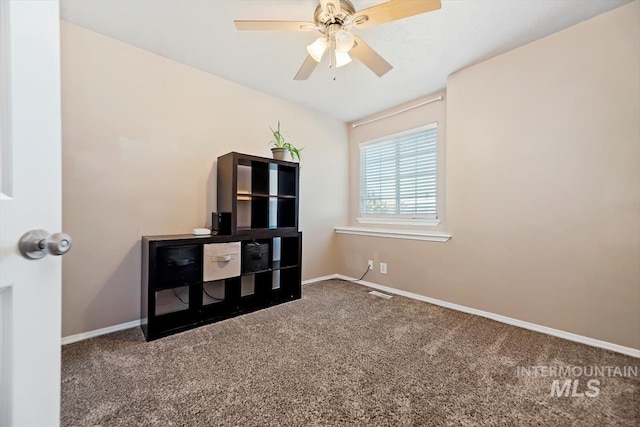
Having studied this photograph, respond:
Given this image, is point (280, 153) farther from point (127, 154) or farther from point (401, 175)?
point (401, 175)

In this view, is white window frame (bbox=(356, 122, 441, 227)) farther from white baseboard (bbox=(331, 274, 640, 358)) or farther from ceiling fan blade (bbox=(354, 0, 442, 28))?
ceiling fan blade (bbox=(354, 0, 442, 28))

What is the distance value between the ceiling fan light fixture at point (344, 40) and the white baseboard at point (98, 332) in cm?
263

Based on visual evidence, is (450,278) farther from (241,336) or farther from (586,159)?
(241,336)

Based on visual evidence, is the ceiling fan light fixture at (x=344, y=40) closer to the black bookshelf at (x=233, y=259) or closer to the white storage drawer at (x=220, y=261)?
the black bookshelf at (x=233, y=259)

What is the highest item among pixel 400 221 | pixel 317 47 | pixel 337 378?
pixel 317 47

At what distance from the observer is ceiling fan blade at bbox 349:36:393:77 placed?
5.62 ft

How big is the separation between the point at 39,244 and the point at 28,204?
81 mm

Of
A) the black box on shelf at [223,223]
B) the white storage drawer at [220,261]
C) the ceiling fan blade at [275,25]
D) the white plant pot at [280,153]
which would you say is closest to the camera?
the ceiling fan blade at [275,25]

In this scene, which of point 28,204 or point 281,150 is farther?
point 281,150

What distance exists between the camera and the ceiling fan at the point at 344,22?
1.41 meters

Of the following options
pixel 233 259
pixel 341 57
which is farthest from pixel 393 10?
pixel 233 259

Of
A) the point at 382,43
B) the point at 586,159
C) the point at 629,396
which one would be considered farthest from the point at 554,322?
the point at 382,43

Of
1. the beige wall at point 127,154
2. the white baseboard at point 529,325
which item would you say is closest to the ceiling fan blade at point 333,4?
the beige wall at point 127,154

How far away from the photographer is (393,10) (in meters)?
1.44
